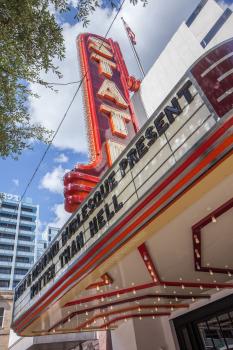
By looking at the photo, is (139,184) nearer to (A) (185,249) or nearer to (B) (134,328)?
(A) (185,249)

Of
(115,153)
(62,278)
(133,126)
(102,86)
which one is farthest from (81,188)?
(102,86)

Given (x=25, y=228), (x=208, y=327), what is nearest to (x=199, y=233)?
(x=208, y=327)

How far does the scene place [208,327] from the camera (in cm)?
955

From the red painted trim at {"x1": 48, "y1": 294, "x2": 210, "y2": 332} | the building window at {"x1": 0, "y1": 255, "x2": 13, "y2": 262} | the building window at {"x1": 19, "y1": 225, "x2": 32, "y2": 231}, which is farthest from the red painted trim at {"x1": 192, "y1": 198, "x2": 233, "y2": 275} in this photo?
the building window at {"x1": 19, "y1": 225, "x2": 32, "y2": 231}

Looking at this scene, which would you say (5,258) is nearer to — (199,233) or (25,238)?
(25,238)

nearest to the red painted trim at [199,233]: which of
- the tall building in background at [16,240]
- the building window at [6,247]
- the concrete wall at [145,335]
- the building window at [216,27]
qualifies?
the concrete wall at [145,335]

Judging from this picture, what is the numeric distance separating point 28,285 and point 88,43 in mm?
11635

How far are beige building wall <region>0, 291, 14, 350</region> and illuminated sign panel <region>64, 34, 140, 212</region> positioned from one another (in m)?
14.0

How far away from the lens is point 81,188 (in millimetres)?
9125

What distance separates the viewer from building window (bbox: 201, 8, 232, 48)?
→ 412 inches

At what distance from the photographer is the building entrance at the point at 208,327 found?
896cm

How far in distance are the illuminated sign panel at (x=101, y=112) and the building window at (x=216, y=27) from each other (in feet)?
12.8

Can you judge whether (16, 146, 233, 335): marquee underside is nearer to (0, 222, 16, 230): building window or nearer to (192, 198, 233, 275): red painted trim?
(192, 198, 233, 275): red painted trim

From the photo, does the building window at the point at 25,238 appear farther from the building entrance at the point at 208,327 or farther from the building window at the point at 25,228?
the building entrance at the point at 208,327
